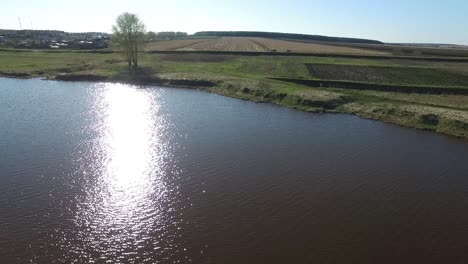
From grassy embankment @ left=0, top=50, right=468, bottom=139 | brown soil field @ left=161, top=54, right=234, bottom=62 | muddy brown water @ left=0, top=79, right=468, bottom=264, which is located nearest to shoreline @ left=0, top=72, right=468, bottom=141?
grassy embankment @ left=0, top=50, right=468, bottom=139

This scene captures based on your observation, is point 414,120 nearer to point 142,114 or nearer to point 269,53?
point 142,114

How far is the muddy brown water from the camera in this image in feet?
68.4

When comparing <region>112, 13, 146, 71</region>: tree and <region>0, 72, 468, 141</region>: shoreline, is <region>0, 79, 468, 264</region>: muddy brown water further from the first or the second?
<region>112, 13, 146, 71</region>: tree

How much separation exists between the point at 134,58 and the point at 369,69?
50852 mm

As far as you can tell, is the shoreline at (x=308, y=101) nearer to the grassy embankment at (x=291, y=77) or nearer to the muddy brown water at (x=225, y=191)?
the grassy embankment at (x=291, y=77)

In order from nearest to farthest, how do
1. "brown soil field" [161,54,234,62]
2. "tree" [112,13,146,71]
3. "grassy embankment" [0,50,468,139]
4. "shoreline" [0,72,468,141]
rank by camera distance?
"shoreline" [0,72,468,141], "grassy embankment" [0,50,468,139], "tree" [112,13,146,71], "brown soil field" [161,54,234,62]

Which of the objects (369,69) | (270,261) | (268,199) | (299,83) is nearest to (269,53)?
(369,69)

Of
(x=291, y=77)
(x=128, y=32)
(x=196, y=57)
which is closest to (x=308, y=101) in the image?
(x=291, y=77)

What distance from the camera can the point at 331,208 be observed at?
25828 mm

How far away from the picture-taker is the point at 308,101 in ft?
185

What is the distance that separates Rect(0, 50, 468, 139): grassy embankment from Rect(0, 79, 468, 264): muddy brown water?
21.3ft

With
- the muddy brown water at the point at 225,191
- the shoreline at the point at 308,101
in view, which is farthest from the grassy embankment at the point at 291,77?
the muddy brown water at the point at 225,191

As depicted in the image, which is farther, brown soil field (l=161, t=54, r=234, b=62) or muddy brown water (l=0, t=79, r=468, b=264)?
brown soil field (l=161, t=54, r=234, b=62)

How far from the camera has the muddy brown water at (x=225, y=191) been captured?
2086cm
